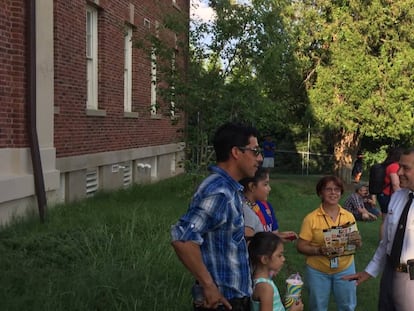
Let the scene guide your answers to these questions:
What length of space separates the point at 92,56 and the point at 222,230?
32.6ft

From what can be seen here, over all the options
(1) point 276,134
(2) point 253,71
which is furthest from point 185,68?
(1) point 276,134

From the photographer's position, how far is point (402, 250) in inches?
157

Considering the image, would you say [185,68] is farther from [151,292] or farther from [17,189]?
[151,292]

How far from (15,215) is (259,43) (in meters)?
6.19

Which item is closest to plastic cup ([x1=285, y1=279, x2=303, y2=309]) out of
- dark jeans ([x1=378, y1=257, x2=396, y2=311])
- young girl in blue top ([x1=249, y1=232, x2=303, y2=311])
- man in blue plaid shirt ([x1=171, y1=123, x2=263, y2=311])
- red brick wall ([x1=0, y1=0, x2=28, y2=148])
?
young girl in blue top ([x1=249, y1=232, x2=303, y2=311])

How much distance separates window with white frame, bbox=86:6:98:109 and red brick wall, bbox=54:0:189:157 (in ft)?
0.32

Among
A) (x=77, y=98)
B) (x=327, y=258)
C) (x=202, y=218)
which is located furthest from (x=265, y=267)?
(x=77, y=98)

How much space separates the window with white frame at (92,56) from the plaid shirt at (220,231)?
957 centimetres

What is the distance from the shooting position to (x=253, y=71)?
1214 cm

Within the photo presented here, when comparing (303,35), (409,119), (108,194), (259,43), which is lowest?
(108,194)

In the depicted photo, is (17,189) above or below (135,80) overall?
below

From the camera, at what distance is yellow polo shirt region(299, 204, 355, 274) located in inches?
198

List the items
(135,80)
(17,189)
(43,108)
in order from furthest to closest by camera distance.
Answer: (135,80) → (43,108) → (17,189)

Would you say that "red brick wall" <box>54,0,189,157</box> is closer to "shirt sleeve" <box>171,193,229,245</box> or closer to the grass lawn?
the grass lawn
